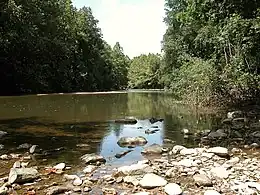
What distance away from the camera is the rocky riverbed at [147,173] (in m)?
5.66

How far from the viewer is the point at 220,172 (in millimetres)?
6328

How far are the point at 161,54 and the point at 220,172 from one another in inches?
1724

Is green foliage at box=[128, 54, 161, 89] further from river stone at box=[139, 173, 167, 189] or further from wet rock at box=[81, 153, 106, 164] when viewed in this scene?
river stone at box=[139, 173, 167, 189]

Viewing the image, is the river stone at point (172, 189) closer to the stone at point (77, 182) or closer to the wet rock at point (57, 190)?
the stone at point (77, 182)

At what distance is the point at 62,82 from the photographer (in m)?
52.4

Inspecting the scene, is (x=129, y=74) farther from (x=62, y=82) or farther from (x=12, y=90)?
(x=12, y=90)

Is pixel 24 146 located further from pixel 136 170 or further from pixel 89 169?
pixel 136 170

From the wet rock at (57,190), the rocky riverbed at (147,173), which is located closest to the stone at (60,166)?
the rocky riverbed at (147,173)

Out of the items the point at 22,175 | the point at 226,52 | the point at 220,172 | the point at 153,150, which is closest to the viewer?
the point at 22,175

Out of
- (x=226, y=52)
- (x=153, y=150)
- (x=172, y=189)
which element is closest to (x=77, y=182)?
(x=172, y=189)

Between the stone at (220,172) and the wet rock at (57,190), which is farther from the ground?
the stone at (220,172)

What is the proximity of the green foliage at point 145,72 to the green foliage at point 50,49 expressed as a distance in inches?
939

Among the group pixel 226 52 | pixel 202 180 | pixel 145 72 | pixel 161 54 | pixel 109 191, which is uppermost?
pixel 161 54

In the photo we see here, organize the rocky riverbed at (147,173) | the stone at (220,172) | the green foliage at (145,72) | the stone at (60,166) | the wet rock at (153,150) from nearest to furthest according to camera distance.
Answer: the rocky riverbed at (147,173) → the stone at (220,172) → the stone at (60,166) → the wet rock at (153,150) → the green foliage at (145,72)
